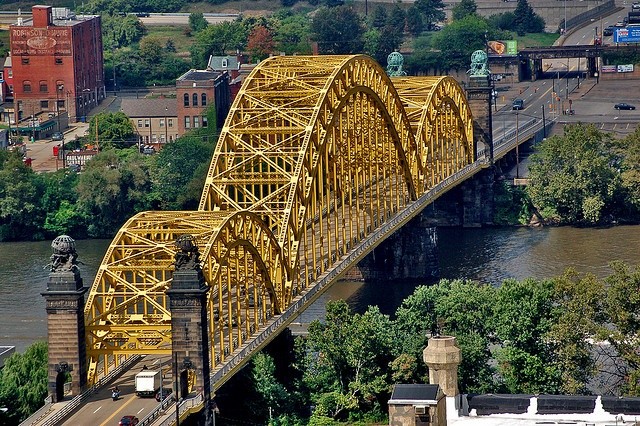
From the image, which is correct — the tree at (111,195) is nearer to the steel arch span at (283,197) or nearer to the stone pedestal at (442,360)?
the steel arch span at (283,197)

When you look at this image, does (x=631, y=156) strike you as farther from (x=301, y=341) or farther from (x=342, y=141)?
(x=301, y=341)

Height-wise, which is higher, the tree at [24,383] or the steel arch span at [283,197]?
the steel arch span at [283,197]

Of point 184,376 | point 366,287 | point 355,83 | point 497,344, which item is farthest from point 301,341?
point 366,287

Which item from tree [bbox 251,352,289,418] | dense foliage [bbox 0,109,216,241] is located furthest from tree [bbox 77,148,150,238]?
tree [bbox 251,352,289,418]

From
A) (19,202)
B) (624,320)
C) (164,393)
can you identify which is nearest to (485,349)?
(624,320)

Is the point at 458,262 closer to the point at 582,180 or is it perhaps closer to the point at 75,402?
the point at 582,180

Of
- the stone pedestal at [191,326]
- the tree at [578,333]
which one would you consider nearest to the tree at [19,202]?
the tree at [578,333]
